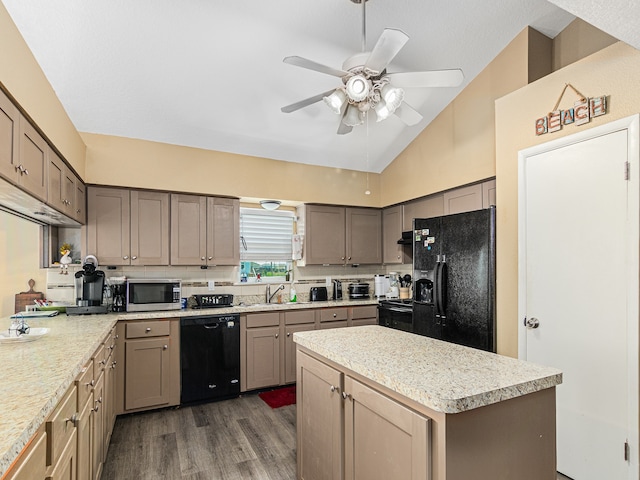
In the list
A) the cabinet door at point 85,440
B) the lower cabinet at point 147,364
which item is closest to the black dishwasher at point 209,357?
the lower cabinet at point 147,364

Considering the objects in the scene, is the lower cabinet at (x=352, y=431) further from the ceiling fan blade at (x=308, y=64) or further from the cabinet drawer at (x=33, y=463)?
the ceiling fan blade at (x=308, y=64)

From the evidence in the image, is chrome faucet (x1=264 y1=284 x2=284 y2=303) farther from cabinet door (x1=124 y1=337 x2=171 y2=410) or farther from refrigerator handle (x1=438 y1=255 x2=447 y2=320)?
refrigerator handle (x1=438 y1=255 x2=447 y2=320)

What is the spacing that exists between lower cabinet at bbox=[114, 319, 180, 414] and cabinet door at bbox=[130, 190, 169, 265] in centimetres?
69

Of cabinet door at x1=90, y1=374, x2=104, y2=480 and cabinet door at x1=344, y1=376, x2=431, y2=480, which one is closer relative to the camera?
cabinet door at x1=344, y1=376, x2=431, y2=480

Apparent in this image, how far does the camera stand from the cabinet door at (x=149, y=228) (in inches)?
156

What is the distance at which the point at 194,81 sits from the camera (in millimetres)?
3430

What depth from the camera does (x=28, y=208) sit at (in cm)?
284

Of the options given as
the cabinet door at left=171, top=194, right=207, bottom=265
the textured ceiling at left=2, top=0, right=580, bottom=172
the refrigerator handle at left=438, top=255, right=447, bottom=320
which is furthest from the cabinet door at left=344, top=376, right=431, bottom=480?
Result: the cabinet door at left=171, top=194, right=207, bottom=265

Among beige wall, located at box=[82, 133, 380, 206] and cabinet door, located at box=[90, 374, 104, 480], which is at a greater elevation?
beige wall, located at box=[82, 133, 380, 206]

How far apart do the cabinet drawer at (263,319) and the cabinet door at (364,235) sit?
1357 mm

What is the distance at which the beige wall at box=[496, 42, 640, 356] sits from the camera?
247cm

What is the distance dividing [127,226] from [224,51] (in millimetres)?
1938

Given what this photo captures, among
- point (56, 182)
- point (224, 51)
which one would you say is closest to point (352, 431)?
point (56, 182)

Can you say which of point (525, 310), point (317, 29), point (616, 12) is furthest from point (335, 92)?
point (525, 310)
